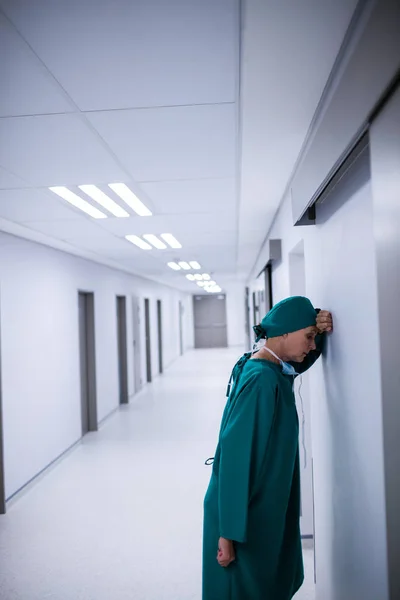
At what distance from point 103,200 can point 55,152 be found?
1122mm

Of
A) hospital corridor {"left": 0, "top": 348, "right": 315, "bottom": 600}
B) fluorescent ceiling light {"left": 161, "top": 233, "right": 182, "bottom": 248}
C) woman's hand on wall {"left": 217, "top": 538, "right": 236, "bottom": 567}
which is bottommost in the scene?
hospital corridor {"left": 0, "top": 348, "right": 315, "bottom": 600}

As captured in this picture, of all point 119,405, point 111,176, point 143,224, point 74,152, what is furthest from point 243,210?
point 119,405

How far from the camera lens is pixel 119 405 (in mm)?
9273

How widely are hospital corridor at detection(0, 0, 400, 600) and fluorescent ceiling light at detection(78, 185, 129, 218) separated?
0.08 feet

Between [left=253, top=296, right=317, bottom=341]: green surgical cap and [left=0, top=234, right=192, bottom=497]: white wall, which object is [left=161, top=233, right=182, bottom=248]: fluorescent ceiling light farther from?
[left=253, top=296, right=317, bottom=341]: green surgical cap

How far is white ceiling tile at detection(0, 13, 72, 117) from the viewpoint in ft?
4.85

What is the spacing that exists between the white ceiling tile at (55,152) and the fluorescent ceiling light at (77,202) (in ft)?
0.59

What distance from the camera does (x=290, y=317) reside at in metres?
1.95

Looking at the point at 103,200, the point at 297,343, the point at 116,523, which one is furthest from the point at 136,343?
the point at 297,343

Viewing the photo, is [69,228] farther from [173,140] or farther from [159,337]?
Result: [159,337]

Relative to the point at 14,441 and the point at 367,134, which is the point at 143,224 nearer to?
the point at 14,441

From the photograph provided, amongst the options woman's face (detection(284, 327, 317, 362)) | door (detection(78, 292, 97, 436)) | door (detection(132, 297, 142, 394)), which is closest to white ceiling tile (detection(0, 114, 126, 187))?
woman's face (detection(284, 327, 317, 362))

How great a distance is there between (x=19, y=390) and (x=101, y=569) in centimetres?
219

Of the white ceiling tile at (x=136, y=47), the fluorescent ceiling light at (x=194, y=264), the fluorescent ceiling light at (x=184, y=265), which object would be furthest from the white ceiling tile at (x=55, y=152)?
the fluorescent ceiling light at (x=194, y=264)
